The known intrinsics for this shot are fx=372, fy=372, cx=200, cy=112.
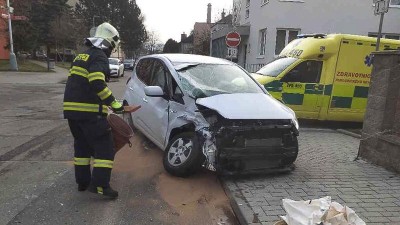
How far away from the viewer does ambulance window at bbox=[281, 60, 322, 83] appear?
9.27m

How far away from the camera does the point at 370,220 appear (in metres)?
3.87

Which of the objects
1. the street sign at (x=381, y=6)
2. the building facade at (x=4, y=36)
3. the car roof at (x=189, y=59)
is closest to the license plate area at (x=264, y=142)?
the car roof at (x=189, y=59)

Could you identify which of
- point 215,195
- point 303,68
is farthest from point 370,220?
point 303,68

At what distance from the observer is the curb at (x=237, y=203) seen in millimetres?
3962

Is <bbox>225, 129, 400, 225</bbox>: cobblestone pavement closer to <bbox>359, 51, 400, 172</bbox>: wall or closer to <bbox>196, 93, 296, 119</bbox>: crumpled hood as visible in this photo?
<bbox>359, 51, 400, 172</bbox>: wall

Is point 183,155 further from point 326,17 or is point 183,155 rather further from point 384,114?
point 326,17

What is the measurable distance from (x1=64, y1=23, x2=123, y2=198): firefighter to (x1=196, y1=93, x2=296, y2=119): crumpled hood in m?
1.28

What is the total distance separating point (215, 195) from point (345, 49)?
252 inches

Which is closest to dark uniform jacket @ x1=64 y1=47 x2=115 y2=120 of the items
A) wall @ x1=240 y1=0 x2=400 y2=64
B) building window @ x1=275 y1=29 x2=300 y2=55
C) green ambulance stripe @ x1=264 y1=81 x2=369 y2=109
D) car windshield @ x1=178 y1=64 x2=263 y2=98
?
car windshield @ x1=178 y1=64 x2=263 y2=98

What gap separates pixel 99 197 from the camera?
14.7 feet

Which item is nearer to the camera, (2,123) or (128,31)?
(2,123)

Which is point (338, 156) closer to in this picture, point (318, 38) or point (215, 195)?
point (215, 195)

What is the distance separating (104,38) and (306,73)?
6228 mm

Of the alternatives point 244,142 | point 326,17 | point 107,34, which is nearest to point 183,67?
point 107,34
